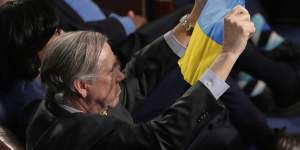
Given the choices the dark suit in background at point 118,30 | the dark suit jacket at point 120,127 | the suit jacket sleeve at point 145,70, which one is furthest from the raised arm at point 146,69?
the dark suit in background at point 118,30

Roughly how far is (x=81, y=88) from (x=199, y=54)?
25cm

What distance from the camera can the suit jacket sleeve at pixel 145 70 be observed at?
1.50m

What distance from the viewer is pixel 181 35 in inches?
56.6

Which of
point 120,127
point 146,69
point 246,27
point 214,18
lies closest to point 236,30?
point 246,27

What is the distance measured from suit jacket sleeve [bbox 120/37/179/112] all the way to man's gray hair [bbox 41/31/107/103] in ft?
0.90

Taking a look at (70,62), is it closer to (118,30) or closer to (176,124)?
(176,124)

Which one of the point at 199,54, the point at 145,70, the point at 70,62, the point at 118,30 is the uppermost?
the point at 70,62

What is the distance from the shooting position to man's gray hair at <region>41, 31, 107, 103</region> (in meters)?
1.22

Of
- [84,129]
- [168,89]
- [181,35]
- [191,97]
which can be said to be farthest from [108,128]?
[168,89]

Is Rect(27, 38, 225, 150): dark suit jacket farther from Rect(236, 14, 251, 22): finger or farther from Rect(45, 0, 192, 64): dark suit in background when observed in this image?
Rect(45, 0, 192, 64): dark suit in background

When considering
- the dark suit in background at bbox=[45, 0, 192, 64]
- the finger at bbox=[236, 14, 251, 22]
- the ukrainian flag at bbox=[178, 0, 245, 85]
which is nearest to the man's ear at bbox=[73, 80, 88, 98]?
the ukrainian flag at bbox=[178, 0, 245, 85]

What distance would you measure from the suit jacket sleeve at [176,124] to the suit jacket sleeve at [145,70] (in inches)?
12.7

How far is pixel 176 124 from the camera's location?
1161 mm

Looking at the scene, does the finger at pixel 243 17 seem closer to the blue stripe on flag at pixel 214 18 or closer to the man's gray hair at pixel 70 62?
the blue stripe on flag at pixel 214 18
